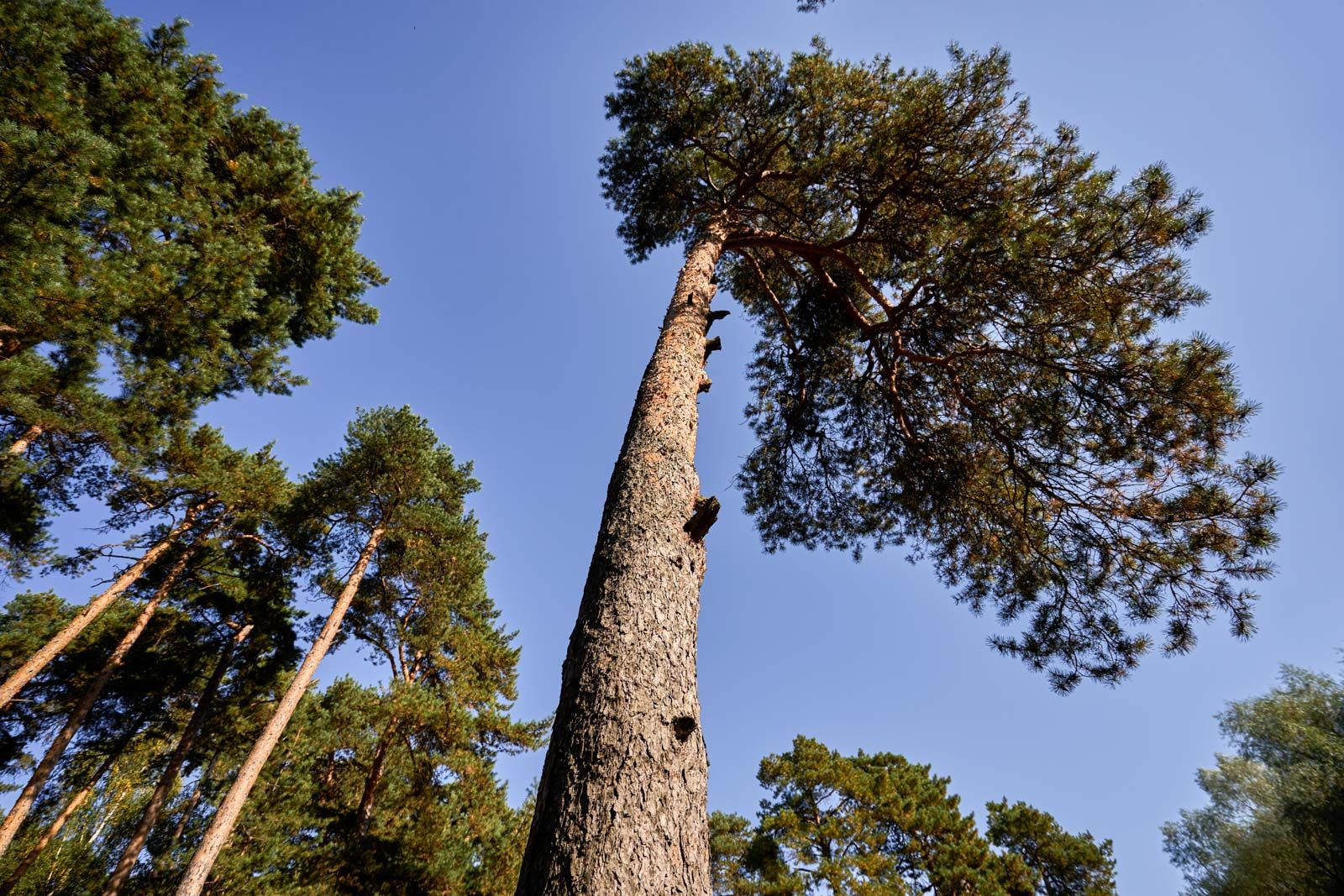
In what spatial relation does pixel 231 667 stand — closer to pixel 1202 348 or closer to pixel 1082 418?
pixel 1082 418

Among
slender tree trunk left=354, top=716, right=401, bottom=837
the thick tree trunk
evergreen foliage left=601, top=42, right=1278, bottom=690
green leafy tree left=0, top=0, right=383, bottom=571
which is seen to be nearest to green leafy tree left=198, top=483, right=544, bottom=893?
slender tree trunk left=354, top=716, right=401, bottom=837

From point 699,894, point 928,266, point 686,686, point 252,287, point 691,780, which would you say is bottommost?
point 699,894

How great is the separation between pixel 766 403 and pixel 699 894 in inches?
266

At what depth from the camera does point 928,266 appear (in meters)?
5.91

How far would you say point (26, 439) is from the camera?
8.70 metres

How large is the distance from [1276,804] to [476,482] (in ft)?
95.1

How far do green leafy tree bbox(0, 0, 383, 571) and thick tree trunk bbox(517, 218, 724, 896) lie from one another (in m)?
6.93

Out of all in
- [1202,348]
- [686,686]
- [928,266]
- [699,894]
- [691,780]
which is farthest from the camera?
[928,266]

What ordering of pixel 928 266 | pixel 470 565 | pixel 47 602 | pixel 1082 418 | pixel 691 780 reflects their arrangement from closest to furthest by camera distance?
pixel 691 780 < pixel 1082 418 < pixel 928 266 < pixel 470 565 < pixel 47 602

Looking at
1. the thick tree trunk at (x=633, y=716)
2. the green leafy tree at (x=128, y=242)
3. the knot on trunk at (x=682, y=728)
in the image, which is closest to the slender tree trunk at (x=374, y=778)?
the green leafy tree at (x=128, y=242)

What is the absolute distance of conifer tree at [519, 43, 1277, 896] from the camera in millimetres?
3422

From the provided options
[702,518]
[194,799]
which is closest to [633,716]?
[702,518]

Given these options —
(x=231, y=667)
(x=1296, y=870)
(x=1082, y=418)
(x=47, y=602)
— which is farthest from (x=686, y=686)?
(x=1296, y=870)

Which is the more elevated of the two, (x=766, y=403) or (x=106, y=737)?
(x=766, y=403)
